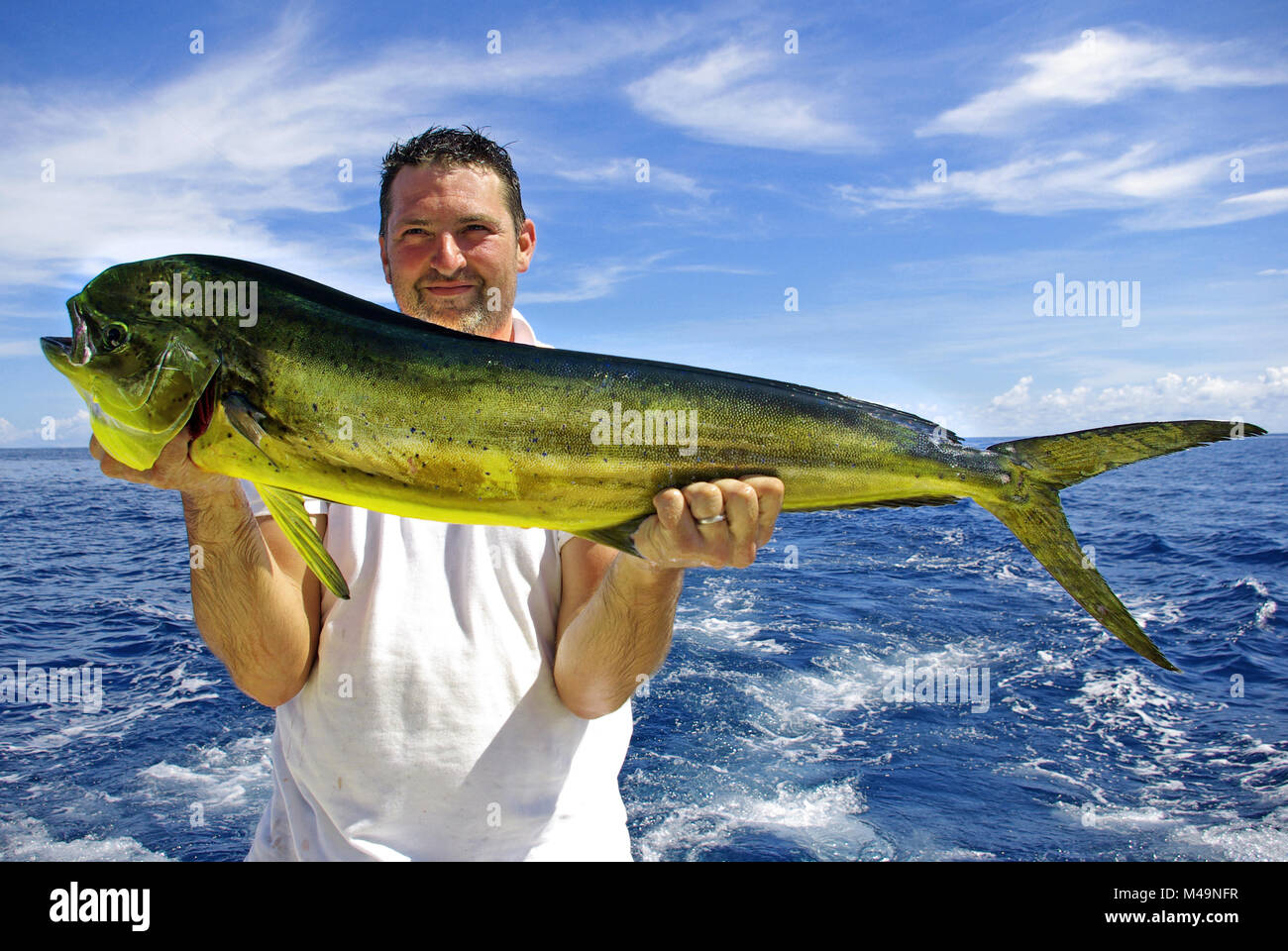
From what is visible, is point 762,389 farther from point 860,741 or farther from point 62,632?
point 62,632

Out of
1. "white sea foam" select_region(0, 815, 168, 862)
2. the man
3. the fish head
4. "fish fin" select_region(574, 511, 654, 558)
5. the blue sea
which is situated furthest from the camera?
the blue sea

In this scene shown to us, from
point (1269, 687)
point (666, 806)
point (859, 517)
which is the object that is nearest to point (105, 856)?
point (666, 806)

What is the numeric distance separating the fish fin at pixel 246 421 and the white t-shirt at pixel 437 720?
2.16ft

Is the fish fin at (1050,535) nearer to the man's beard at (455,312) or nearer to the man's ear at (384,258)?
the man's beard at (455,312)

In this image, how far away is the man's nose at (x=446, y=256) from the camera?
289 cm

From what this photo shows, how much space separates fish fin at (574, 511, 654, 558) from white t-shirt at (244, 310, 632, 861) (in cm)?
52

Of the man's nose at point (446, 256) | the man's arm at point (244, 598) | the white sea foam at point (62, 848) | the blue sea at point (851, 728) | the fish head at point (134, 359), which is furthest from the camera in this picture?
the blue sea at point (851, 728)

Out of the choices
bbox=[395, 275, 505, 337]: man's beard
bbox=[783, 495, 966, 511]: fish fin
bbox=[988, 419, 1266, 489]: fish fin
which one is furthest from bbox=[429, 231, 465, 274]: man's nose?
bbox=[988, 419, 1266, 489]: fish fin

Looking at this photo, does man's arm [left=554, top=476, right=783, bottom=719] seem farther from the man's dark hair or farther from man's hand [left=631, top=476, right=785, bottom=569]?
the man's dark hair

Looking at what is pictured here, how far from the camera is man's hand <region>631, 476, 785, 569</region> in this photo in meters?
2.21

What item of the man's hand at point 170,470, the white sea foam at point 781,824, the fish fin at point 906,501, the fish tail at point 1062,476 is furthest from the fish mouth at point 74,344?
the white sea foam at point 781,824

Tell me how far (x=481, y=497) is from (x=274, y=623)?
893mm

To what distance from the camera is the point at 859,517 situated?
27.5 m

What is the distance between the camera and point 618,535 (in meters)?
2.27
